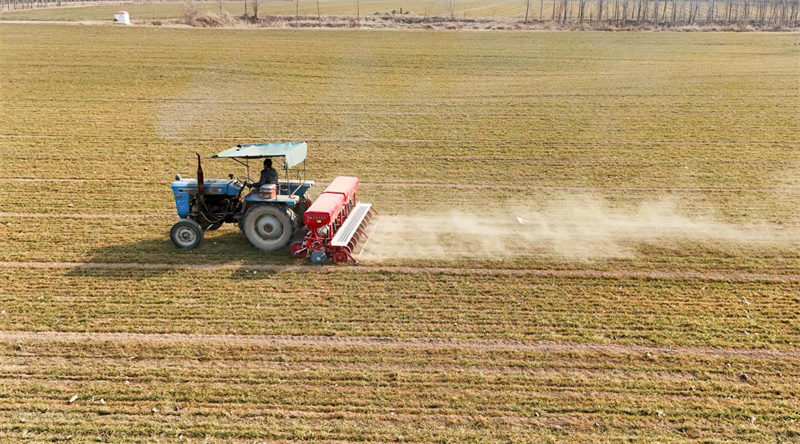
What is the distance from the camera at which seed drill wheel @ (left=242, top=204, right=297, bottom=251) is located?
12.7 m

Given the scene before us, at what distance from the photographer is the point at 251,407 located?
841 centimetres

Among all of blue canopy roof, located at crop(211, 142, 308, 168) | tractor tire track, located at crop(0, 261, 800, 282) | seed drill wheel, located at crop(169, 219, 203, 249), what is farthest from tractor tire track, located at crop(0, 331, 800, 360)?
blue canopy roof, located at crop(211, 142, 308, 168)

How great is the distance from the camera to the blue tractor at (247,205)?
12773mm

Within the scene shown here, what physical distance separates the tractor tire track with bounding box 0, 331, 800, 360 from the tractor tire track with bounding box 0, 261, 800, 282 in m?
2.42

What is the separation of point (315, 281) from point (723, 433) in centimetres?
670

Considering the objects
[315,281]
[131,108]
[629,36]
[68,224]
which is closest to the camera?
[315,281]

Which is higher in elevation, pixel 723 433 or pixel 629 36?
pixel 629 36

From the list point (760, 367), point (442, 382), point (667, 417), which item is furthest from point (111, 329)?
point (760, 367)

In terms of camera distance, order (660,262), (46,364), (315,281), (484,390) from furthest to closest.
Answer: (660,262), (315,281), (46,364), (484,390)

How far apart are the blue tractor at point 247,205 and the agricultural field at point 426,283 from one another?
0.51m

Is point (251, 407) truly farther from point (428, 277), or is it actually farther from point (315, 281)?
point (428, 277)

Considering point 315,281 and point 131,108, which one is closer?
point 315,281

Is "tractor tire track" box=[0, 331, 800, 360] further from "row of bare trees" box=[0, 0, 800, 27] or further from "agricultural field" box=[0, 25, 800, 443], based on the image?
"row of bare trees" box=[0, 0, 800, 27]

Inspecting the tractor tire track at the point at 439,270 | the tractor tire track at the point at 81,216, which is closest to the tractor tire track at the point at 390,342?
the tractor tire track at the point at 439,270
